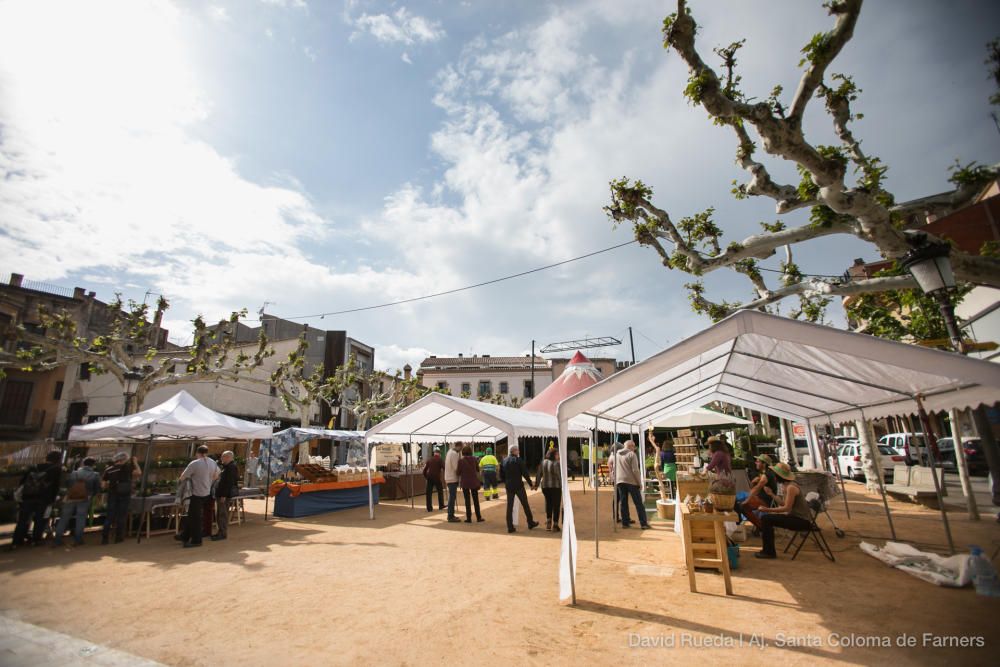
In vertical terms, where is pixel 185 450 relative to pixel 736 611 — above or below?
above

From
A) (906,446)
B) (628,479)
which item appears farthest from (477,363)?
(628,479)

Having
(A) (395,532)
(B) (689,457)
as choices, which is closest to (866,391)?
(B) (689,457)

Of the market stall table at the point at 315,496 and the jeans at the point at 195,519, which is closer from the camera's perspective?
the jeans at the point at 195,519

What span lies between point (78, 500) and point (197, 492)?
7.62ft

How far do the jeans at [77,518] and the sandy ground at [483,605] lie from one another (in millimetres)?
386

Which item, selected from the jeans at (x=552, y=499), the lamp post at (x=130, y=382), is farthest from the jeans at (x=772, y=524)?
the lamp post at (x=130, y=382)

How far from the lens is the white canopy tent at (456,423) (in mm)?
9086

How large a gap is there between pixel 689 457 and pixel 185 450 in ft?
56.3

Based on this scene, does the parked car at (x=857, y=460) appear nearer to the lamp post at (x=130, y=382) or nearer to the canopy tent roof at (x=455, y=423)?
the canopy tent roof at (x=455, y=423)

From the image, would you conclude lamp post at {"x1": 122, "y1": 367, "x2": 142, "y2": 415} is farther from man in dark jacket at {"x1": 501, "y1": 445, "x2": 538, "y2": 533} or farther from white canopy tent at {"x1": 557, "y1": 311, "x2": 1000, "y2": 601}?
white canopy tent at {"x1": 557, "y1": 311, "x2": 1000, "y2": 601}

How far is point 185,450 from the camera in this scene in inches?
605

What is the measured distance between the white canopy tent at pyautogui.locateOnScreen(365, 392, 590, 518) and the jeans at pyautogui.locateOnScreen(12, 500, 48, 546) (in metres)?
5.80

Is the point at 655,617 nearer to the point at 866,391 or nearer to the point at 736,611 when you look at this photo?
the point at 736,611

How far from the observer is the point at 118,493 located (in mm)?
8195
